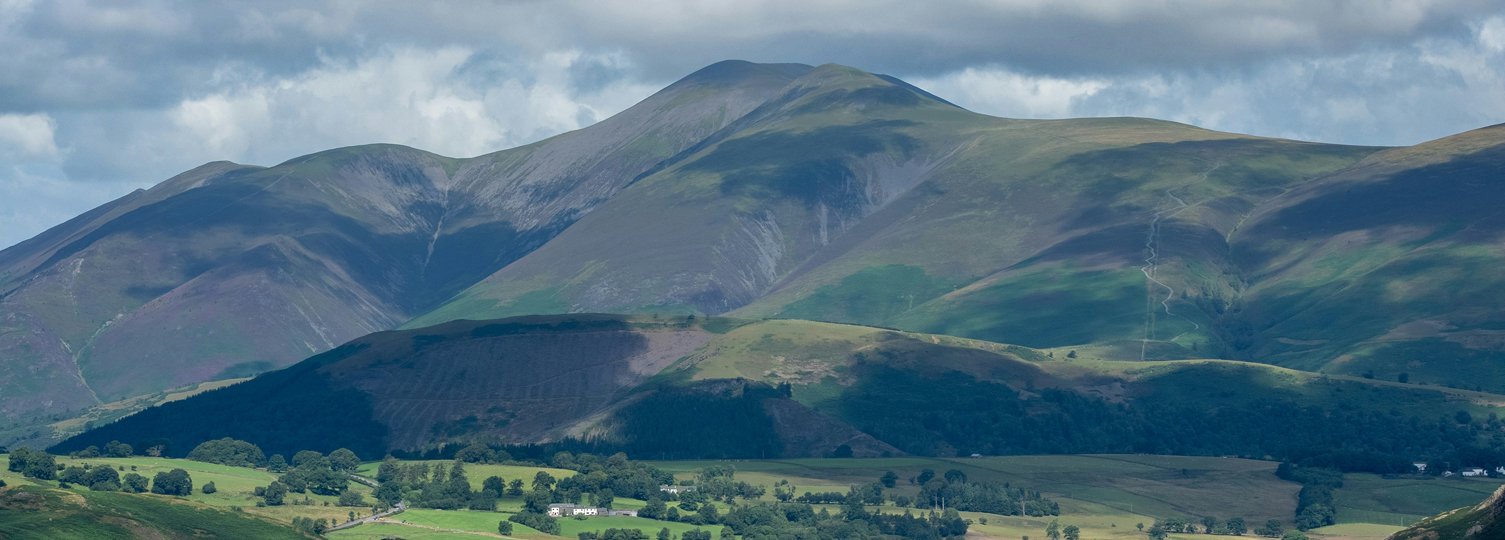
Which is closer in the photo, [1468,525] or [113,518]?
[1468,525]

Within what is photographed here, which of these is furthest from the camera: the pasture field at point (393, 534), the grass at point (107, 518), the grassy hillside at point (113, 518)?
the pasture field at point (393, 534)

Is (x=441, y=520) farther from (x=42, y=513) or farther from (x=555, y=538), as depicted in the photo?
(x=42, y=513)

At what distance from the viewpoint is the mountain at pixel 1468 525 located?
291 ft

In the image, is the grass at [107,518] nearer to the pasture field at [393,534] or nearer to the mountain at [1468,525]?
the pasture field at [393,534]

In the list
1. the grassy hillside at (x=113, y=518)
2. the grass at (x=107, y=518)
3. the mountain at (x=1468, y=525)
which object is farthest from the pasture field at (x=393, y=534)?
the mountain at (x=1468, y=525)

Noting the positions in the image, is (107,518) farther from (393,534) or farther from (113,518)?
(393,534)

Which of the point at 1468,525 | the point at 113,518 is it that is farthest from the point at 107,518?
the point at 1468,525

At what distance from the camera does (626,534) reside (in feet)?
656

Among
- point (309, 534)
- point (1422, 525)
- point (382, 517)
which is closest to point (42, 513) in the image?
point (309, 534)

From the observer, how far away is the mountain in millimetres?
88581

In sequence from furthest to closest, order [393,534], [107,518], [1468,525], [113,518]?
[393,534], [113,518], [107,518], [1468,525]

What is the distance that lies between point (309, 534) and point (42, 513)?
30.1 meters

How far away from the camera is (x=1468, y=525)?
91812 millimetres

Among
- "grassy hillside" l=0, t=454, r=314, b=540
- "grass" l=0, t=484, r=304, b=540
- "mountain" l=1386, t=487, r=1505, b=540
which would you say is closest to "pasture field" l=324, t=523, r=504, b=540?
"grassy hillside" l=0, t=454, r=314, b=540
